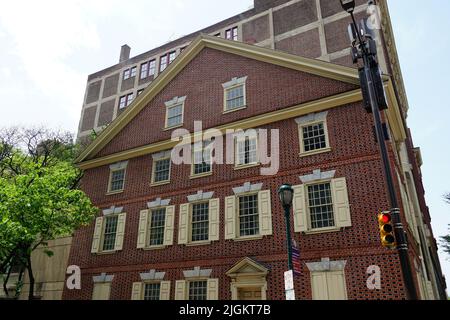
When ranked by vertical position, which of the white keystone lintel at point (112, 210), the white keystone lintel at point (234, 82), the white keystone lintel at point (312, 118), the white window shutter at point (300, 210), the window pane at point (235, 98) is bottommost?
the white window shutter at point (300, 210)

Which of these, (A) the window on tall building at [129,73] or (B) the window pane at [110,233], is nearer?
(B) the window pane at [110,233]

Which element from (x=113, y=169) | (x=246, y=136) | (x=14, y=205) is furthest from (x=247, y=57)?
(x=14, y=205)

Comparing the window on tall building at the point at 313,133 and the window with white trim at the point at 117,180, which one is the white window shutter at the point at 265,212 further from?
the window with white trim at the point at 117,180

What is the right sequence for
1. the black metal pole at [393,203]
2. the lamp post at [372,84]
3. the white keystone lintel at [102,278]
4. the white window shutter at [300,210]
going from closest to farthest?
→ the black metal pole at [393,203], the lamp post at [372,84], the white window shutter at [300,210], the white keystone lintel at [102,278]

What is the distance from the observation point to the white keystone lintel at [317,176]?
46.8 ft

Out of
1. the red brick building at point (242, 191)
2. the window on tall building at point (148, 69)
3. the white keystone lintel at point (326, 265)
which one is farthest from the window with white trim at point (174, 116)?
the window on tall building at point (148, 69)

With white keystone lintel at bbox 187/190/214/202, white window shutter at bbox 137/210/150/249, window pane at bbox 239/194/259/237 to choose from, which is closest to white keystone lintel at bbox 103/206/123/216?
white window shutter at bbox 137/210/150/249

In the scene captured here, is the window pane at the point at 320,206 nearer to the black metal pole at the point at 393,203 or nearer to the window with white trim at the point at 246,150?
the window with white trim at the point at 246,150

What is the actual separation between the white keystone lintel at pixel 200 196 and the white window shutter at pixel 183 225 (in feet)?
1.28

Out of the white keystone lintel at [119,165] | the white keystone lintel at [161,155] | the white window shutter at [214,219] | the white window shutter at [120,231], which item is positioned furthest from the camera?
the white keystone lintel at [119,165]

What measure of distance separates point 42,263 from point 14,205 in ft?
24.7

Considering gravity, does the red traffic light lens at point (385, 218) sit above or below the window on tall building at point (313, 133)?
below

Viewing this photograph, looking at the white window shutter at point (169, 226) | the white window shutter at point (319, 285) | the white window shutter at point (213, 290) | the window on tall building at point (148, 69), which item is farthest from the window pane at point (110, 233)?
the window on tall building at point (148, 69)

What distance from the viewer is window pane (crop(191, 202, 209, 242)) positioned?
647 inches
